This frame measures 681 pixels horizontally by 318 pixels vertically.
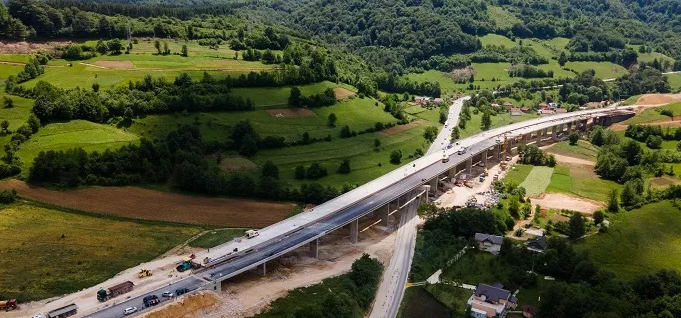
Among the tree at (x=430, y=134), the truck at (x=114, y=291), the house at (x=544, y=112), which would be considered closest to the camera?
the truck at (x=114, y=291)

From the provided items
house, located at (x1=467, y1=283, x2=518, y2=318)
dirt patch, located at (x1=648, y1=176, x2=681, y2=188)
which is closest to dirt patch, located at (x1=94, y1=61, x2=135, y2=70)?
house, located at (x1=467, y1=283, x2=518, y2=318)

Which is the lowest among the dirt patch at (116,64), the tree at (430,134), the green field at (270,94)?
the tree at (430,134)

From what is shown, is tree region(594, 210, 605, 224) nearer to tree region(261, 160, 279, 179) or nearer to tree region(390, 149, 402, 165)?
tree region(390, 149, 402, 165)

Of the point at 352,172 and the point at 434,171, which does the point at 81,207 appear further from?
the point at 434,171

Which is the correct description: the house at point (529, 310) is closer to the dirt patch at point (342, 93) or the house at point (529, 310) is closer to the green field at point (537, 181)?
the green field at point (537, 181)

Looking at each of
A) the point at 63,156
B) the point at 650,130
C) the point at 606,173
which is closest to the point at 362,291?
the point at 63,156

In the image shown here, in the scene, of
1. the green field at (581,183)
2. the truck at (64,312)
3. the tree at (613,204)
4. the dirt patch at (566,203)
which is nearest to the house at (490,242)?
the dirt patch at (566,203)

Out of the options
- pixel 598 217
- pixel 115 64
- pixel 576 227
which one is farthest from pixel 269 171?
pixel 115 64

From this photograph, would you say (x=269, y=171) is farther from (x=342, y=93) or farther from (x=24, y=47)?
(x=24, y=47)
